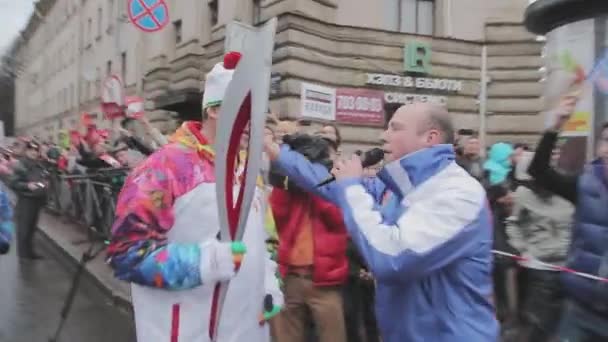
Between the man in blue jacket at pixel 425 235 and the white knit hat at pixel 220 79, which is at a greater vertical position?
the white knit hat at pixel 220 79

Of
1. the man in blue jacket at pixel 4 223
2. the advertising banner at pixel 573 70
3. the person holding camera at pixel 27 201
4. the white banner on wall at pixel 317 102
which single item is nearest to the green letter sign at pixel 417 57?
the white banner on wall at pixel 317 102

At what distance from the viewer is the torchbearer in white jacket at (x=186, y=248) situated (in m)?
2.12

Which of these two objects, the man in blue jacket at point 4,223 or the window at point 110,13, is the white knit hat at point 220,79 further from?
the window at point 110,13

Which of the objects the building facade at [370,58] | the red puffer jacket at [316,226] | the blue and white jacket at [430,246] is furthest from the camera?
the building facade at [370,58]

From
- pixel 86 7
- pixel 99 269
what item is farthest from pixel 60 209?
pixel 86 7

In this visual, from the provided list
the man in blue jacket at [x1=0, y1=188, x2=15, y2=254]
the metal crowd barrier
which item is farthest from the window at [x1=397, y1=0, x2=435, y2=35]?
the man in blue jacket at [x1=0, y1=188, x2=15, y2=254]

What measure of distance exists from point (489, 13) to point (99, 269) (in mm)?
13702

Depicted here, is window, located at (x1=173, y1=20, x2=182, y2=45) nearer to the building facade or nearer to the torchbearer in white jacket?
the building facade

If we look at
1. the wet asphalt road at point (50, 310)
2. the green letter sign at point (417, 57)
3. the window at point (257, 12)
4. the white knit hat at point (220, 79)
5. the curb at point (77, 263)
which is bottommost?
the wet asphalt road at point (50, 310)

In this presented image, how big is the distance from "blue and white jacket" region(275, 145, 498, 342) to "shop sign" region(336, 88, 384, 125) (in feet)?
45.4

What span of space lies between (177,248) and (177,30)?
20828mm

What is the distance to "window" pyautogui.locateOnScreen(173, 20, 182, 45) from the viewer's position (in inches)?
856

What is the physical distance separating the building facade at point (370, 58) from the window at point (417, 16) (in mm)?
27

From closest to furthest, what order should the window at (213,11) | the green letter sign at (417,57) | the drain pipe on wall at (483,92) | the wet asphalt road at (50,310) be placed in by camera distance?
1. the wet asphalt road at (50,310)
2. the green letter sign at (417,57)
3. the drain pipe on wall at (483,92)
4. the window at (213,11)
